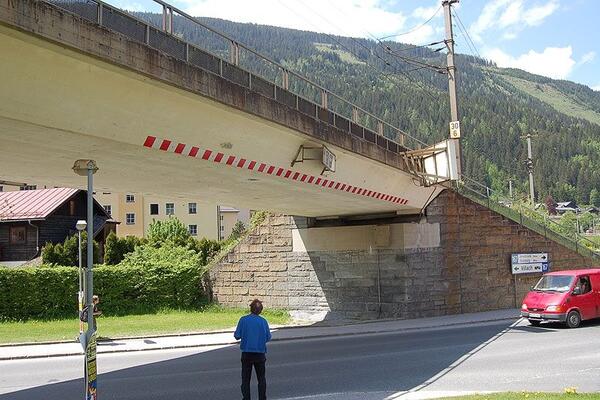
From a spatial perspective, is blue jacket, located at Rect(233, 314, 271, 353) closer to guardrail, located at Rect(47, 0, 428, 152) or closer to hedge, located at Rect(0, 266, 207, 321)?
guardrail, located at Rect(47, 0, 428, 152)

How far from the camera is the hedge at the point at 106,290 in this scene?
23.0 m

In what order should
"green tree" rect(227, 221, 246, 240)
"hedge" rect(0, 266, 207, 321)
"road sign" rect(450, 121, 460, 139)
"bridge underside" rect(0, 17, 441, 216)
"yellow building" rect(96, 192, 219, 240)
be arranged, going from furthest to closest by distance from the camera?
"yellow building" rect(96, 192, 219, 240), "green tree" rect(227, 221, 246, 240), "road sign" rect(450, 121, 460, 139), "hedge" rect(0, 266, 207, 321), "bridge underside" rect(0, 17, 441, 216)

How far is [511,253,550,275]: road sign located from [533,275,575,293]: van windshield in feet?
15.3

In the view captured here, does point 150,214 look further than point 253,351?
Yes

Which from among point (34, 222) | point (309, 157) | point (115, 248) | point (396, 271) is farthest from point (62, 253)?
point (309, 157)

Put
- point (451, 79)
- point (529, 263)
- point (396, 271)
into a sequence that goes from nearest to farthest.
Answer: point (396, 271) < point (529, 263) < point (451, 79)

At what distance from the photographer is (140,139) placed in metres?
10.3

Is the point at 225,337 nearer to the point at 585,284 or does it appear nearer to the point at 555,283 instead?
the point at 555,283

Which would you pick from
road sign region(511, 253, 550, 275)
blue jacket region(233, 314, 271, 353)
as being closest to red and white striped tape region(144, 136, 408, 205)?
blue jacket region(233, 314, 271, 353)

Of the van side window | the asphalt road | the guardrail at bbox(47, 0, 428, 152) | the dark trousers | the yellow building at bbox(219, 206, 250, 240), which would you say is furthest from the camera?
the yellow building at bbox(219, 206, 250, 240)

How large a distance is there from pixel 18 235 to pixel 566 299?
132ft

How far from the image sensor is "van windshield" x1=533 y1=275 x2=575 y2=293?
60.0 ft

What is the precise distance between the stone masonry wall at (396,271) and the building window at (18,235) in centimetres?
2637

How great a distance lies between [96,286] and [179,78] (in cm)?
1663
